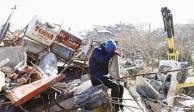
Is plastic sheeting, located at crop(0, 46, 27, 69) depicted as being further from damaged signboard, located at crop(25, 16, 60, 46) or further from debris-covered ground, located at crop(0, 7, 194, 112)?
damaged signboard, located at crop(25, 16, 60, 46)

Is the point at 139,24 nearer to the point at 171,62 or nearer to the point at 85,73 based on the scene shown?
the point at 171,62

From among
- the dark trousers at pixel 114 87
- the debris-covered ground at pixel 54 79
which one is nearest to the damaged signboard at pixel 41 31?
the debris-covered ground at pixel 54 79

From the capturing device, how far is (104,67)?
316 inches

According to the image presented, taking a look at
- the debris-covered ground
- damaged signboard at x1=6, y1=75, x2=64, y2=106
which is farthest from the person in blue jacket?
damaged signboard at x1=6, y1=75, x2=64, y2=106

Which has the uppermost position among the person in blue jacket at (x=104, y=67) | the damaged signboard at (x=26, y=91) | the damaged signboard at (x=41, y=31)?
the damaged signboard at (x=41, y=31)

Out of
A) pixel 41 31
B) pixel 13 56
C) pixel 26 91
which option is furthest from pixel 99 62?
pixel 41 31

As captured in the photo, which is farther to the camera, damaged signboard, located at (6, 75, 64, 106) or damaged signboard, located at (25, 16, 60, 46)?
damaged signboard, located at (25, 16, 60, 46)

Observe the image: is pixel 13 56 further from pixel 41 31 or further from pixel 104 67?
pixel 104 67

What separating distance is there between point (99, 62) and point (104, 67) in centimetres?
20

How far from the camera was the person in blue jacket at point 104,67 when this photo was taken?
25.5 ft

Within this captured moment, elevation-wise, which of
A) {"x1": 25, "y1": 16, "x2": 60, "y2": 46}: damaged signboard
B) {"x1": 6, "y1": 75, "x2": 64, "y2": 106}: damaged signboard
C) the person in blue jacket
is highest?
{"x1": 25, "y1": 16, "x2": 60, "y2": 46}: damaged signboard

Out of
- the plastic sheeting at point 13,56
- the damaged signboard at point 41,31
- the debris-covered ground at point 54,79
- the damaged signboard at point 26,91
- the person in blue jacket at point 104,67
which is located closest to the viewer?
the damaged signboard at point 26,91

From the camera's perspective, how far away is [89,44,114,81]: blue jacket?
7871mm

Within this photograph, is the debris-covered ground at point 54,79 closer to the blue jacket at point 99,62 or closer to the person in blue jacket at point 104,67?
the person in blue jacket at point 104,67
